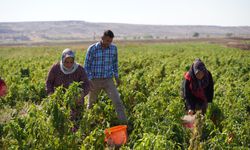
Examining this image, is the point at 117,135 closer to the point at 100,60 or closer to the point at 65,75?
the point at 65,75

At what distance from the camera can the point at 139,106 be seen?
557 cm

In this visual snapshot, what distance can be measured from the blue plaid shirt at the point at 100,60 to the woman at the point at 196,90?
1441 mm

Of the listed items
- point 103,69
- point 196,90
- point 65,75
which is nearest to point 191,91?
point 196,90

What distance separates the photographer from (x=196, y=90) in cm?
613

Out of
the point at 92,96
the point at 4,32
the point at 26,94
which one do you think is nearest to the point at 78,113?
the point at 92,96

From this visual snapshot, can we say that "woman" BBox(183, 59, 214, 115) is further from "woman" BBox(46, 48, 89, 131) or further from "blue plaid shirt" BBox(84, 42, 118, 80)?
"woman" BBox(46, 48, 89, 131)

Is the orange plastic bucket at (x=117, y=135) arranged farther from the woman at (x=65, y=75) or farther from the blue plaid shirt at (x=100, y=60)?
the blue plaid shirt at (x=100, y=60)

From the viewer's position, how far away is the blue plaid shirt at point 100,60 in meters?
6.66

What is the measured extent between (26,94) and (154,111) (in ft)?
17.8

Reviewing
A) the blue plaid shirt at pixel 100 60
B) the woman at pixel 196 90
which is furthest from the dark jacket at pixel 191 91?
the blue plaid shirt at pixel 100 60

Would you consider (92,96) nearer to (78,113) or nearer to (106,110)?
(106,110)

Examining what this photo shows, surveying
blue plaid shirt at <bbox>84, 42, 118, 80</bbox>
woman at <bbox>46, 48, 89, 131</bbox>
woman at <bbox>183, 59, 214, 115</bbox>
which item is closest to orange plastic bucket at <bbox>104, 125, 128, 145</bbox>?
woman at <bbox>46, 48, 89, 131</bbox>

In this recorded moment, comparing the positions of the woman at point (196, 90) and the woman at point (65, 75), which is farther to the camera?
the woman at point (196, 90)

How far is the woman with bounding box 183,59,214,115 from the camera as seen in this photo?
6049 mm
